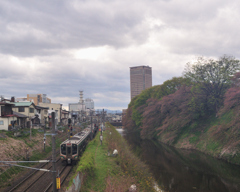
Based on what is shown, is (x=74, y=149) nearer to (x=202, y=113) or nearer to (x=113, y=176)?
(x=113, y=176)

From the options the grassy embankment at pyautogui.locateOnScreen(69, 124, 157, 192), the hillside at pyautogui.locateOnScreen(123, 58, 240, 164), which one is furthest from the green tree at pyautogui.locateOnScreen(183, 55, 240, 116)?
the grassy embankment at pyautogui.locateOnScreen(69, 124, 157, 192)

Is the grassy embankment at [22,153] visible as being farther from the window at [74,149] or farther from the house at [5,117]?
the window at [74,149]

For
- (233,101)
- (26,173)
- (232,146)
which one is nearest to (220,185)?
(232,146)

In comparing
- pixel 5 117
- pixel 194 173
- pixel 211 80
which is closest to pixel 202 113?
pixel 211 80

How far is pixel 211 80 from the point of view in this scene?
41344mm

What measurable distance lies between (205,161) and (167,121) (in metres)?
17.4

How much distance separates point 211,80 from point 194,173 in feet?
72.6

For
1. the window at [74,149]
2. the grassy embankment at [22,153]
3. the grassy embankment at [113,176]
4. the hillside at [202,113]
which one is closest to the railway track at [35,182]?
the grassy embankment at [22,153]

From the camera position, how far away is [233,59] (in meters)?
38.9

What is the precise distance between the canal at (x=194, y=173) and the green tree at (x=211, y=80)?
11725 millimetres

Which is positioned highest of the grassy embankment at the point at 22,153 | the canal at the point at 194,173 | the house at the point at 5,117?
the house at the point at 5,117

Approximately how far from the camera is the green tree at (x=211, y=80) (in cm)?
3922

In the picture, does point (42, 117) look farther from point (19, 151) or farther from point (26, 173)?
point (26, 173)

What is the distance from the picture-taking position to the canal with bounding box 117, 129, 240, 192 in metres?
20.3
